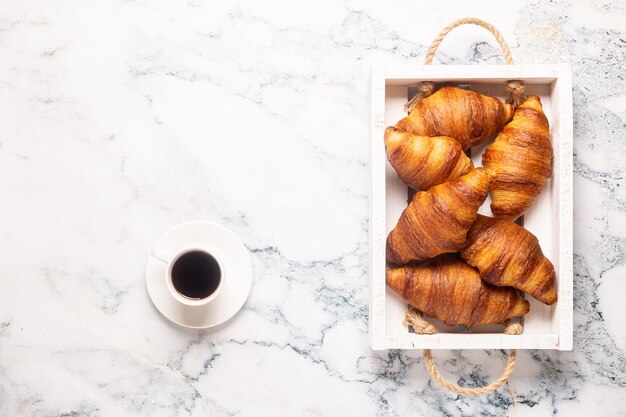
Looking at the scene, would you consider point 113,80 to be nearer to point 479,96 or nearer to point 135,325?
point 135,325

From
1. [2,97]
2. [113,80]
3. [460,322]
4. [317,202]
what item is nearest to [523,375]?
[460,322]

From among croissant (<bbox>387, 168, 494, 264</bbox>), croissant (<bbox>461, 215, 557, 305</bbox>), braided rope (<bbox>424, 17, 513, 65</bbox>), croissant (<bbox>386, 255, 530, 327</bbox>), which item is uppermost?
braided rope (<bbox>424, 17, 513, 65</bbox>)

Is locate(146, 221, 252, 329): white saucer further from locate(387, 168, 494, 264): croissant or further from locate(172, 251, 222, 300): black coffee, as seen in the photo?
locate(387, 168, 494, 264): croissant

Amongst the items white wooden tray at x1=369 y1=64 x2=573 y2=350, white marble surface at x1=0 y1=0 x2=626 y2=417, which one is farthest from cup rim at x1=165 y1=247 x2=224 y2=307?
white wooden tray at x1=369 y1=64 x2=573 y2=350

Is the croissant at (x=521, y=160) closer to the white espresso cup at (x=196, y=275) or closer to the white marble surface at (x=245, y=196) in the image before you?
the white marble surface at (x=245, y=196)

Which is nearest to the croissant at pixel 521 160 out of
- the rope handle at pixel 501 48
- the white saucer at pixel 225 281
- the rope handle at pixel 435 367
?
the rope handle at pixel 501 48

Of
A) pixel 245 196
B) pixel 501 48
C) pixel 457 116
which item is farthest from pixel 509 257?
pixel 245 196

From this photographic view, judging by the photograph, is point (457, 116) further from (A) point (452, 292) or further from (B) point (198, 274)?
(B) point (198, 274)
